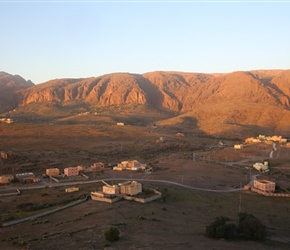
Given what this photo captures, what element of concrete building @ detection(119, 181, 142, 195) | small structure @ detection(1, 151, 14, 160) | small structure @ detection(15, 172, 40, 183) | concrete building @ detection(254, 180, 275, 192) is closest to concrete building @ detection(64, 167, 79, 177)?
small structure @ detection(15, 172, 40, 183)

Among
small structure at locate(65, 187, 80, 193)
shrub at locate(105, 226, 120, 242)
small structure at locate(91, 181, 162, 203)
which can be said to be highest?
shrub at locate(105, 226, 120, 242)

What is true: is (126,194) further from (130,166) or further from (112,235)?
(130,166)

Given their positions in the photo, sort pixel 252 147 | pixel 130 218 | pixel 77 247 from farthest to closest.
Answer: pixel 252 147 → pixel 130 218 → pixel 77 247

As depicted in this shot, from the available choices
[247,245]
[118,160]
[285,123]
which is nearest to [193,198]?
[247,245]

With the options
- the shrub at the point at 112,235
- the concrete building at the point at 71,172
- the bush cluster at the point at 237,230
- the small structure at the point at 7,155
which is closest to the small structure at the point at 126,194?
the bush cluster at the point at 237,230

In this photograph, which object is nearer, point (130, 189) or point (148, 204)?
point (148, 204)

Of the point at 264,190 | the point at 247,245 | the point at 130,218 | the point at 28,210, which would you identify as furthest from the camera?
the point at 264,190

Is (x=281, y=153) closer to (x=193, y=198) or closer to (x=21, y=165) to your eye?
(x=193, y=198)

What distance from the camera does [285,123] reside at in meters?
152

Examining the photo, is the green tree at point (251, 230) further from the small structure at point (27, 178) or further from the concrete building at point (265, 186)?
the small structure at point (27, 178)

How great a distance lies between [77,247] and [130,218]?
1008 cm

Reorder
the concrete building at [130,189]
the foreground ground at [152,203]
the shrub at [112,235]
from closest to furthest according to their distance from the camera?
the shrub at [112,235], the foreground ground at [152,203], the concrete building at [130,189]

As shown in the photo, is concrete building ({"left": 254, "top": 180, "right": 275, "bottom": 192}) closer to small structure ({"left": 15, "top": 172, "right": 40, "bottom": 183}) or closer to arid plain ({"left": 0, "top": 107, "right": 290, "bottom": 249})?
arid plain ({"left": 0, "top": 107, "right": 290, "bottom": 249})

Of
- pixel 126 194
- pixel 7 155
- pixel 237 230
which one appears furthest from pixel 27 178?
pixel 237 230
